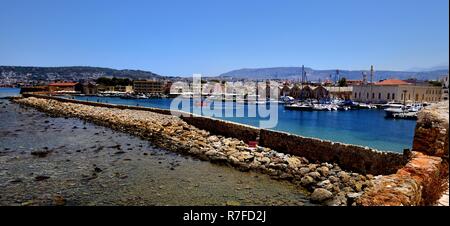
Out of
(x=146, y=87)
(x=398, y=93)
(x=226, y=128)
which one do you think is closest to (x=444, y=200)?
(x=226, y=128)

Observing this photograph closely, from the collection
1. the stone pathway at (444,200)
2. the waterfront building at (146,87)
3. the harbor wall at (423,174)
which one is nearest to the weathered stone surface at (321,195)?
the harbor wall at (423,174)

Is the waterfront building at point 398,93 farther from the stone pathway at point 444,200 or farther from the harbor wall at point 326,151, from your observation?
the stone pathway at point 444,200

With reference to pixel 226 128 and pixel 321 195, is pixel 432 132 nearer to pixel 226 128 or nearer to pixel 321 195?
pixel 321 195

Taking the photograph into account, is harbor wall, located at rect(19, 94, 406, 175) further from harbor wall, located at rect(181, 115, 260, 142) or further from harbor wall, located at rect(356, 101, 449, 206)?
harbor wall, located at rect(356, 101, 449, 206)

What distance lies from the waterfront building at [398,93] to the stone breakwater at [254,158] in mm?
60202

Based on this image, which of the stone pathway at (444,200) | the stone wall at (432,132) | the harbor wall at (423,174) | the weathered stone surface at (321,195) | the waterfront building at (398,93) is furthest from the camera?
the waterfront building at (398,93)

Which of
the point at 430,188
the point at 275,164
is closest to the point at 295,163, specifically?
the point at 275,164

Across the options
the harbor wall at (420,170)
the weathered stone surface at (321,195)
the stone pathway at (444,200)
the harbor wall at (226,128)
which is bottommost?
the weathered stone surface at (321,195)

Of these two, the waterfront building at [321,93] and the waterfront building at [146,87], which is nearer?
the waterfront building at [321,93]

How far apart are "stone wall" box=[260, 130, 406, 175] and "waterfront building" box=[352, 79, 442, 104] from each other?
61.7 meters

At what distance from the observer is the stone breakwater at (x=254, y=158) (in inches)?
393

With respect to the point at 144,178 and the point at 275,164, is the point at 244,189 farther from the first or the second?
the point at 144,178
